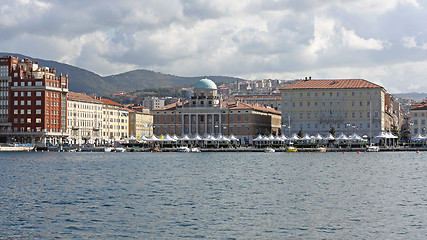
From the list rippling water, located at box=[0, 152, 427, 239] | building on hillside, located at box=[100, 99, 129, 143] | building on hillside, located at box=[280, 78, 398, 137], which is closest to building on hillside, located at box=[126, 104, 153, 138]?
building on hillside, located at box=[100, 99, 129, 143]

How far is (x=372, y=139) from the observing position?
419 ft

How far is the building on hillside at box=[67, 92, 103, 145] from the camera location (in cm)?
15275

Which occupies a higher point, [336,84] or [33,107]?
[336,84]

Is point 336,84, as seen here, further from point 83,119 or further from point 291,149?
point 83,119

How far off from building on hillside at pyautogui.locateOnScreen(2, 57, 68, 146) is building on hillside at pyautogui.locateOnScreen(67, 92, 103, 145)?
23.5 ft

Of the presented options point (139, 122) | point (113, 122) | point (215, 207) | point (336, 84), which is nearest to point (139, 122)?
point (139, 122)

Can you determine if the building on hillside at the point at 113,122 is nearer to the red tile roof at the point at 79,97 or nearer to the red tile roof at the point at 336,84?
the red tile roof at the point at 79,97

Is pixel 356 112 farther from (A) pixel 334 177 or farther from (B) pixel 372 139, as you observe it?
(A) pixel 334 177

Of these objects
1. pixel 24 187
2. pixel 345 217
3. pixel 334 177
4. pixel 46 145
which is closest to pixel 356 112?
pixel 46 145

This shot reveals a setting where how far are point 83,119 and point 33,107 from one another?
58.7 feet

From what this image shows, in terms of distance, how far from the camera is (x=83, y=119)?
15788cm

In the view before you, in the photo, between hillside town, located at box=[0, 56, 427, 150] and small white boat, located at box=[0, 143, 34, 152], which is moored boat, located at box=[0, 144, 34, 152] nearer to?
small white boat, located at box=[0, 143, 34, 152]

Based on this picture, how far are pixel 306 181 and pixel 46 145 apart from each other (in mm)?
97810

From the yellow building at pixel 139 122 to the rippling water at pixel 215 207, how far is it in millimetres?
128447
